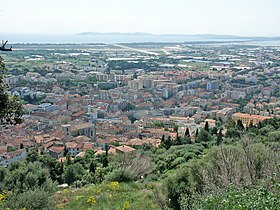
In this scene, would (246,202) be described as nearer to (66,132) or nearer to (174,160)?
(174,160)

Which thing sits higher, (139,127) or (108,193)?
(108,193)

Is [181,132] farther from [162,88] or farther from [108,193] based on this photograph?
[162,88]

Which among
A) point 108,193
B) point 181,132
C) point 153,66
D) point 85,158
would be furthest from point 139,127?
point 153,66

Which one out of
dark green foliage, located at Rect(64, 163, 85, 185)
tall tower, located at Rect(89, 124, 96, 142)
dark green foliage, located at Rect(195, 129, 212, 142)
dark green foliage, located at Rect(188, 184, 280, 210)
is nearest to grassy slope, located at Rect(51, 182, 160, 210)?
dark green foliage, located at Rect(188, 184, 280, 210)

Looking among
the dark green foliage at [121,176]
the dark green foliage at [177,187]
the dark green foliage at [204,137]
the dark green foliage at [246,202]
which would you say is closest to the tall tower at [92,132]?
the dark green foliage at [204,137]

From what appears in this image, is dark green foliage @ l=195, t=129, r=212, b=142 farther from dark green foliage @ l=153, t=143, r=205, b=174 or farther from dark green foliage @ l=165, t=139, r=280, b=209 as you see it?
dark green foliage @ l=165, t=139, r=280, b=209

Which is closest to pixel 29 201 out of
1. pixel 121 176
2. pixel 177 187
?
pixel 177 187
